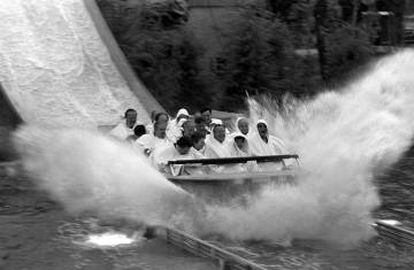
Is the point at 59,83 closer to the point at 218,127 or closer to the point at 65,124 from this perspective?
the point at 65,124

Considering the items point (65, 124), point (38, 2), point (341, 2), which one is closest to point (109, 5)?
point (38, 2)

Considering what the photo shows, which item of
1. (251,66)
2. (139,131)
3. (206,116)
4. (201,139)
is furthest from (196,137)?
(251,66)

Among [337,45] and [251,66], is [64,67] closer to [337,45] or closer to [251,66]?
[251,66]

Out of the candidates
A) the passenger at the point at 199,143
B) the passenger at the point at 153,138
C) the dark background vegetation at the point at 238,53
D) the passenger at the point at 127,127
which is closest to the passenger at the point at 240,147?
the passenger at the point at 199,143

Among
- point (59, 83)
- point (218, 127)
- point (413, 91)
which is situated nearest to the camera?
point (218, 127)

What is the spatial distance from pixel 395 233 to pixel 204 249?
2211mm

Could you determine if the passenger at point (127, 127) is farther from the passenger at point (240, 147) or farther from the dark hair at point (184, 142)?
the passenger at point (240, 147)

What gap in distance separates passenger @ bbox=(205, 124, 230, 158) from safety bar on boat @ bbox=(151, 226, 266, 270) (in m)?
1.39

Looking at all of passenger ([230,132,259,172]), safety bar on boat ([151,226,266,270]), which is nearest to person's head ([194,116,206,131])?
passenger ([230,132,259,172])

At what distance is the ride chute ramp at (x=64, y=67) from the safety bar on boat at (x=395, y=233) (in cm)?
738

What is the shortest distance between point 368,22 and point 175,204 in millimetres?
13134

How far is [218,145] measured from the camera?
984cm

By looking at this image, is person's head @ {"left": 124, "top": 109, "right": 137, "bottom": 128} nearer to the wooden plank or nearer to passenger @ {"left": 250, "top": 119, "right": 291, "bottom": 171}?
passenger @ {"left": 250, "top": 119, "right": 291, "bottom": 171}

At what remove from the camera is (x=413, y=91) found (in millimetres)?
12578
